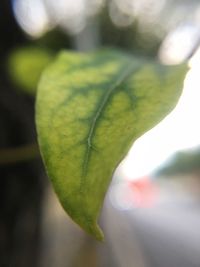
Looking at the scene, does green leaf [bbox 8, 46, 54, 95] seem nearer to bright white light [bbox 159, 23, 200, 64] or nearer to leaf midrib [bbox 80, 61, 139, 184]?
bright white light [bbox 159, 23, 200, 64]

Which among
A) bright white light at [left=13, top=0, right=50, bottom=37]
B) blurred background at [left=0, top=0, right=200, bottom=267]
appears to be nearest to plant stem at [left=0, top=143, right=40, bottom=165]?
blurred background at [left=0, top=0, right=200, bottom=267]

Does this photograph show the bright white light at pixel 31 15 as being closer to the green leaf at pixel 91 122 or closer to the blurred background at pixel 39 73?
the blurred background at pixel 39 73

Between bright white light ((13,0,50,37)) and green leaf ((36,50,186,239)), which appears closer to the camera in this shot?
green leaf ((36,50,186,239))

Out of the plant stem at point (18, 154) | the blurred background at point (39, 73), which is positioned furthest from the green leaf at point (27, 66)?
the plant stem at point (18, 154)

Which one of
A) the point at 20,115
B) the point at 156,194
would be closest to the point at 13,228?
the point at 20,115

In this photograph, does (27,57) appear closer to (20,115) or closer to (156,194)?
(20,115)

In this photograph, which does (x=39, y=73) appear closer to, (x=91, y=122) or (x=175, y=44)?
(x=175, y=44)

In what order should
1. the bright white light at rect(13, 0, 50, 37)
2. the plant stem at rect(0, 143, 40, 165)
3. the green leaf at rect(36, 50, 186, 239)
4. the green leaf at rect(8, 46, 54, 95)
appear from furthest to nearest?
the bright white light at rect(13, 0, 50, 37) < the green leaf at rect(8, 46, 54, 95) < the plant stem at rect(0, 143, 40, 165) < the green leaf at rect(36, 50, 186, 239)
